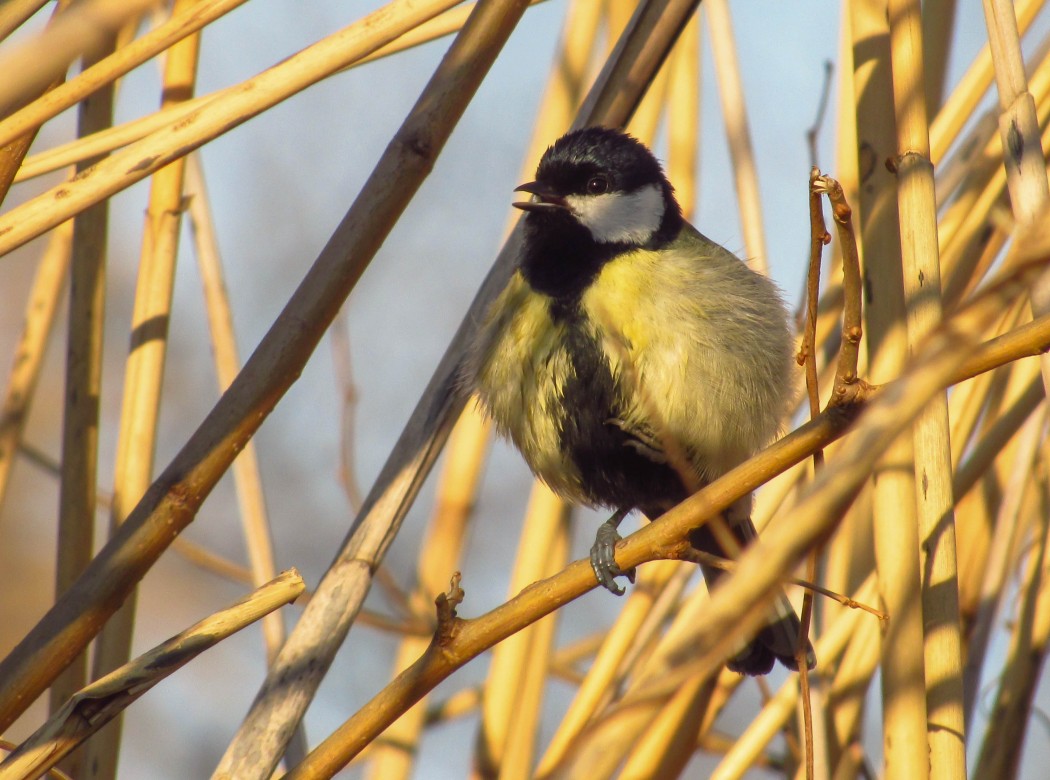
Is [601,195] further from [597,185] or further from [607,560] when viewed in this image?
[607,560]

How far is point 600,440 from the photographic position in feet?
5.32

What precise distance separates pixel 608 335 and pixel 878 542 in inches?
19.2

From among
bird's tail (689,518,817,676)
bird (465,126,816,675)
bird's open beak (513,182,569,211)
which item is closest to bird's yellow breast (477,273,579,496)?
bird (465,126,816,675)

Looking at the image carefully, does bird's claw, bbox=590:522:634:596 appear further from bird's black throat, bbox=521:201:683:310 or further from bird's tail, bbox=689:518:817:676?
bird's black throat, bbox=521:201:683:310

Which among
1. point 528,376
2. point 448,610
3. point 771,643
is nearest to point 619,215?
point 528,376

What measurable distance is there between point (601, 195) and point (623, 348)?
1.19ft

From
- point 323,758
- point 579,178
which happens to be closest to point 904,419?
point 323,758

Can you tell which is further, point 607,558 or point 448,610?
point 607,558

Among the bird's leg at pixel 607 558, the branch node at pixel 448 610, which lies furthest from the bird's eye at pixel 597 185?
the branch node at pixel 448 610

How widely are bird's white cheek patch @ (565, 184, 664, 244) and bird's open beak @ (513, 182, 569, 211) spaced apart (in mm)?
15

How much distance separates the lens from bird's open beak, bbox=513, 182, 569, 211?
5.54ft

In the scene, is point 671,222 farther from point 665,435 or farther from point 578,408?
point 665,435

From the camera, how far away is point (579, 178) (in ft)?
5.59

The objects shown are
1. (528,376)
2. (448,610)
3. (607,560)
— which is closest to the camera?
(448,610)
